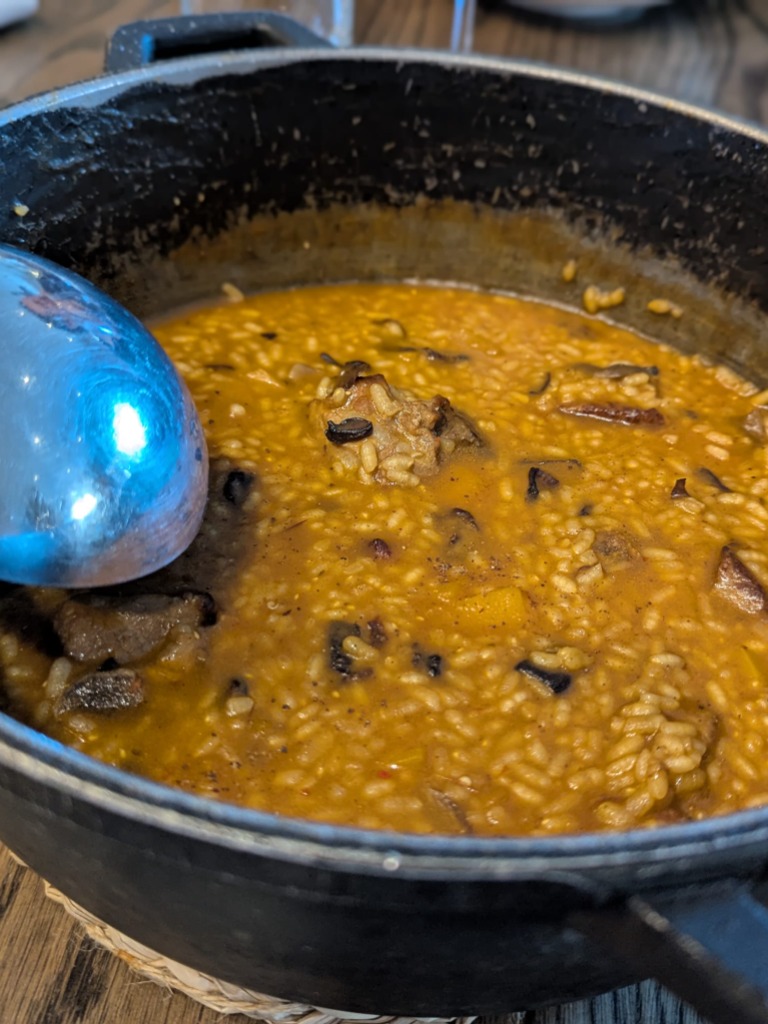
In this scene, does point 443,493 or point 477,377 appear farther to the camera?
point 477,377

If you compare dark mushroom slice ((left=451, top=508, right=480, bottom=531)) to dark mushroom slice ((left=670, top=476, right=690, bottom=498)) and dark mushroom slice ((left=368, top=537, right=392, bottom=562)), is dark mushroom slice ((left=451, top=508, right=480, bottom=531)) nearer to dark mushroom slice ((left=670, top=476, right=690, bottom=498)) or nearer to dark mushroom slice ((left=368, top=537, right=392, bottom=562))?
dark mushroom slice ((left=368, top=537, right=392, bottom=562))

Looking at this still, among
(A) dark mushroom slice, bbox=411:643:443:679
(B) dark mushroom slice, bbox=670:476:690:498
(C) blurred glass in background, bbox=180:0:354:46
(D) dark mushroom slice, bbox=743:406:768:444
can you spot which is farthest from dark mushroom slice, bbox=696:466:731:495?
(C) blurred glass in background, bbox=180:0:354:46

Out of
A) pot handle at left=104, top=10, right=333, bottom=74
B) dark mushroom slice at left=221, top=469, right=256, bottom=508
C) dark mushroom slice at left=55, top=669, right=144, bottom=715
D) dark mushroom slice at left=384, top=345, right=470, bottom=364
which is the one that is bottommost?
dark mushroom slice at left=55, top=669, right=144, bottom=715

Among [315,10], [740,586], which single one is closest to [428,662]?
[740,586]

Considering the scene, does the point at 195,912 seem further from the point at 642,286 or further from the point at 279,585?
the point at 642,286

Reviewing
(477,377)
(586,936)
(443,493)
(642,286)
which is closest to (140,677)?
(443,493)

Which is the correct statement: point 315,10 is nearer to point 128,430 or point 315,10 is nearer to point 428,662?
point 128,430

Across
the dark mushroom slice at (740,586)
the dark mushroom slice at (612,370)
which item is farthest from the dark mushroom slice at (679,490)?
the dark mushroom slice at (612,370)
